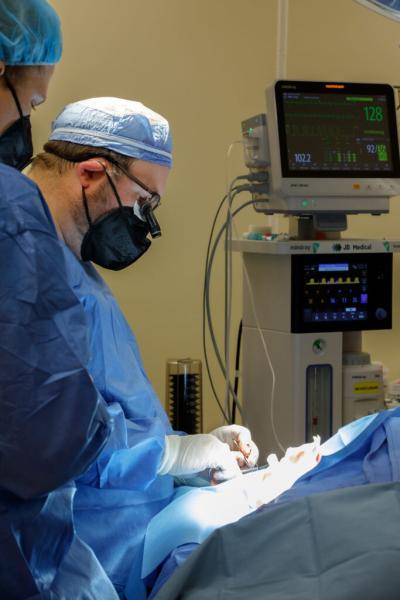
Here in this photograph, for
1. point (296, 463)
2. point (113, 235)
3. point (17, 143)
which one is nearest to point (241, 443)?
point (296, 463)

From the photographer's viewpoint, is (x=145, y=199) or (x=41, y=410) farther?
(x=145, y=199)

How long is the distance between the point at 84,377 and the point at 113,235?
81cm

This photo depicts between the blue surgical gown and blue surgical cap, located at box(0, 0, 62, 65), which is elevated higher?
blue surgical cap, located at box(0, 0, 62, 65)

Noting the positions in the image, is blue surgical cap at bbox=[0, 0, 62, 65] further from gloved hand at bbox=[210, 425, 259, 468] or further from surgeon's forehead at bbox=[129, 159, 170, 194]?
gloved hand at bbox=[210, 425, 259, 468]

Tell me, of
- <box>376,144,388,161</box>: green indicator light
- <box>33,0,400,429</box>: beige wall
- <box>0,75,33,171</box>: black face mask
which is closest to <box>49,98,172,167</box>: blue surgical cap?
<box>0,75,33,171</box>: black face mask

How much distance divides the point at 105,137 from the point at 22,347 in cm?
92

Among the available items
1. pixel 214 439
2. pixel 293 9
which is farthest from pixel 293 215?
pixel 293 9

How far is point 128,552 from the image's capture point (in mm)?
1502

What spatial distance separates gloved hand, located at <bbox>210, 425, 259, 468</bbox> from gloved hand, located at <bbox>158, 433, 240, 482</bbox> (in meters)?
0.10

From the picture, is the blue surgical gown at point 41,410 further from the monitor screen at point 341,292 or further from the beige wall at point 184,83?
the beige wall at point 184,83

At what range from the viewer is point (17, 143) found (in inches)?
63.9

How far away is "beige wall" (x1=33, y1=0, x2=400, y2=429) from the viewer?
3.41m

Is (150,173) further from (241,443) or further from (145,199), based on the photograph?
(241,443)

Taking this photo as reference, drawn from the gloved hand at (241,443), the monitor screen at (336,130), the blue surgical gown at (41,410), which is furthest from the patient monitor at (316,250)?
the blue surgical gown at (41,410)
